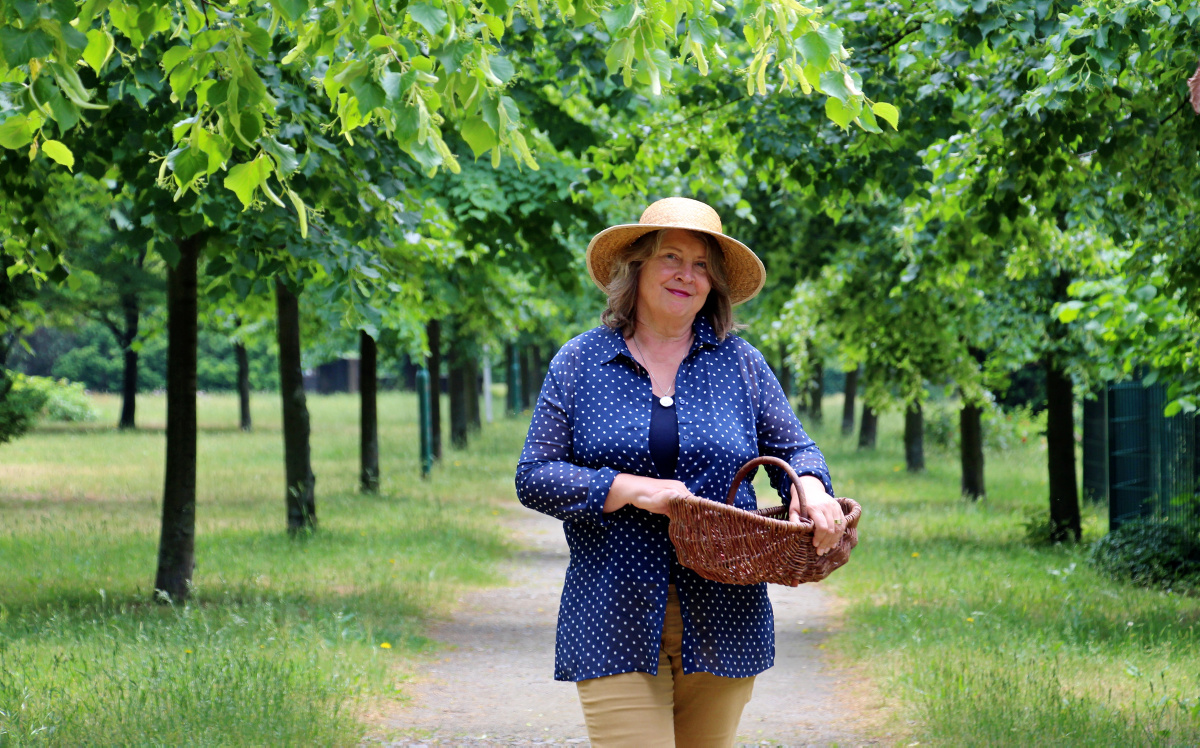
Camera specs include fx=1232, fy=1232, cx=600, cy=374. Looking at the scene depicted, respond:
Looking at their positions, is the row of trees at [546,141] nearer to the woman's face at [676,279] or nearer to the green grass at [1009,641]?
the woman's face at [676,279]

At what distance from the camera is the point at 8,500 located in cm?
1573

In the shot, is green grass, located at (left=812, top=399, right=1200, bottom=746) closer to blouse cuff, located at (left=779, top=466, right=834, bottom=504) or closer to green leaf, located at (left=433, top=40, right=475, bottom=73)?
blouse cuff, located at (left=779, top=466, right=834, bottom=504)

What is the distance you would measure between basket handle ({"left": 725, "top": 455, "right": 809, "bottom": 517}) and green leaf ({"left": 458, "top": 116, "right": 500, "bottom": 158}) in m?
1.01

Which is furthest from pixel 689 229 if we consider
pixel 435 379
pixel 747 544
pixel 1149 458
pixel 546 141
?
pixel 435 379

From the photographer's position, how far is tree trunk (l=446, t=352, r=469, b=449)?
87.7ft

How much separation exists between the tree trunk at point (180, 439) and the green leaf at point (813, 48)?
248 inches

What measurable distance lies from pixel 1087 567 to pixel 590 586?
884 cm

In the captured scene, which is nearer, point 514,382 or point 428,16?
point 428,16

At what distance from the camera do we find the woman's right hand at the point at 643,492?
296cm

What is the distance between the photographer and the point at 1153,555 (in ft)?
33.4

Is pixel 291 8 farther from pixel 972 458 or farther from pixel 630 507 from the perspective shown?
pixel 972 458

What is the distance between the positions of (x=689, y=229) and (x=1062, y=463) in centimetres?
1055

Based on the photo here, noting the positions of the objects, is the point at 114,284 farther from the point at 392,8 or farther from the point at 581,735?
the point at 392,8

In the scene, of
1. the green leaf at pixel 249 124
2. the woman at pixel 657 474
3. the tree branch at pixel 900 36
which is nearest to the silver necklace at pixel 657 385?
the woman at pixel 657 474
